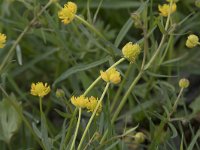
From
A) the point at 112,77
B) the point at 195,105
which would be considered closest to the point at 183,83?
the point at 112,77

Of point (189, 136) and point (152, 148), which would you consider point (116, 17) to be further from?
point (152, 148)

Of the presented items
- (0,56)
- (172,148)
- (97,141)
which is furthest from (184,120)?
(0,56)

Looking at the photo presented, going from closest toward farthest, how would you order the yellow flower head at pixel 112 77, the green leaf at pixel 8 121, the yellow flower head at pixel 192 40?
the yellow flower head at pixel 112 77 → the yellow flower head at pixel 192 40 → the green leaf at pixel 8 121

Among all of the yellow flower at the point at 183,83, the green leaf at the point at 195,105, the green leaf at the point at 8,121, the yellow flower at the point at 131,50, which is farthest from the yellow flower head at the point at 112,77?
the green leaf at the point at 195,105

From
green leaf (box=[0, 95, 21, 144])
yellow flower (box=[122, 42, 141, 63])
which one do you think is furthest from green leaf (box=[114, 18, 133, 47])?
green leaf (box=[0, 95, 21, 144])

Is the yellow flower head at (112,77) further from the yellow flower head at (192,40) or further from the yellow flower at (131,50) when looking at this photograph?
the yellow flower head at (192,40)

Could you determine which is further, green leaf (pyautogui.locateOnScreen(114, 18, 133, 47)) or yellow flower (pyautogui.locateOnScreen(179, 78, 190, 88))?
green leaf (pyautogui.locateOnScreen(114, 18, 133, 47))

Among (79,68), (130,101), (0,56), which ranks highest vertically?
(79,68)

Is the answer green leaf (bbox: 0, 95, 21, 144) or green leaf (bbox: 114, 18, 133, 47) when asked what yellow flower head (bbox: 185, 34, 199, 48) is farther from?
green leaf (bbox: 0, 95, 21, 144)

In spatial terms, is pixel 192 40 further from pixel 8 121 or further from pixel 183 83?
pixel 8 121

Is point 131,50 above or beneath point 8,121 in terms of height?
above

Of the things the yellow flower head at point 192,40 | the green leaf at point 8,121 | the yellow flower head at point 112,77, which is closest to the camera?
the yellow flower head at point 112,77
